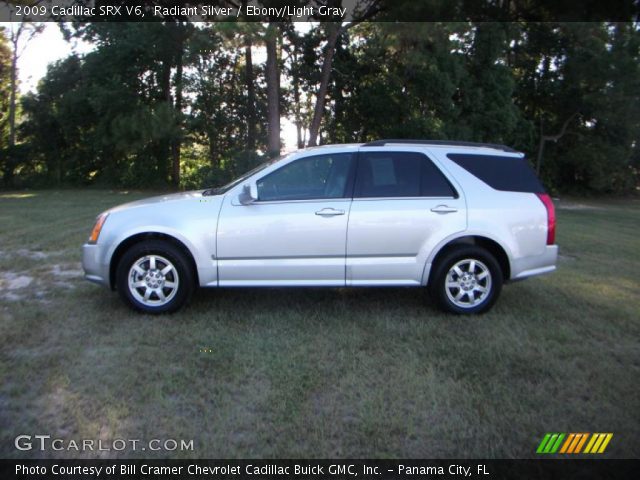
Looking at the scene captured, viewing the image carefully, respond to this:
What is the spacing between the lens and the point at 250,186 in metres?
5.02

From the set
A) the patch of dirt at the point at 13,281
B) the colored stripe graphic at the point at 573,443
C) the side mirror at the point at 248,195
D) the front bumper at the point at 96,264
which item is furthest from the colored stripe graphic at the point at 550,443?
the patch of dirt at the point at 13,281

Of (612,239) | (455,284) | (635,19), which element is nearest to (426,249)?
(455,284)

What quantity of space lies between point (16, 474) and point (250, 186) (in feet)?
9.92

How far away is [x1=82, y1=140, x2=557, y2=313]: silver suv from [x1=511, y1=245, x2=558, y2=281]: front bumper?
0.01m

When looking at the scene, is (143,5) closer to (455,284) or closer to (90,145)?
(90,145)

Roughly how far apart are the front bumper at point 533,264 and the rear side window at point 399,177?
3.21 feet

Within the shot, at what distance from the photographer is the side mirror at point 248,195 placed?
4.96 metres

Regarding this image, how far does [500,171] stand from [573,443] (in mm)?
3045

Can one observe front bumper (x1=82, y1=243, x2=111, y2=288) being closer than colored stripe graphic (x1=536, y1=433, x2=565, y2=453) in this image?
No

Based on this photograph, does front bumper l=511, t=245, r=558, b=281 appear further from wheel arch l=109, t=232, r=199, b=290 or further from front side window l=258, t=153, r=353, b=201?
wheel arch l=109, t=232, r=199, b=290

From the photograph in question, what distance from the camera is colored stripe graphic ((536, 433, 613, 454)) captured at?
3037 millimetres

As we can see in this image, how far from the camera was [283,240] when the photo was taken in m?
5.02

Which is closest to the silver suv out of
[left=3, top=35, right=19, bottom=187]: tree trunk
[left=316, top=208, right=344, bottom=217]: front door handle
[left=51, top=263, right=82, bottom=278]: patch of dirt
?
[left=316, top=208, right=344, bottom=217]: front door handle

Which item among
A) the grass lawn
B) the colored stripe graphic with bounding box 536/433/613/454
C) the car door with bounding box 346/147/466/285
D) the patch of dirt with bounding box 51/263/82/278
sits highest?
the car door with bounding box 346/147/466/285
